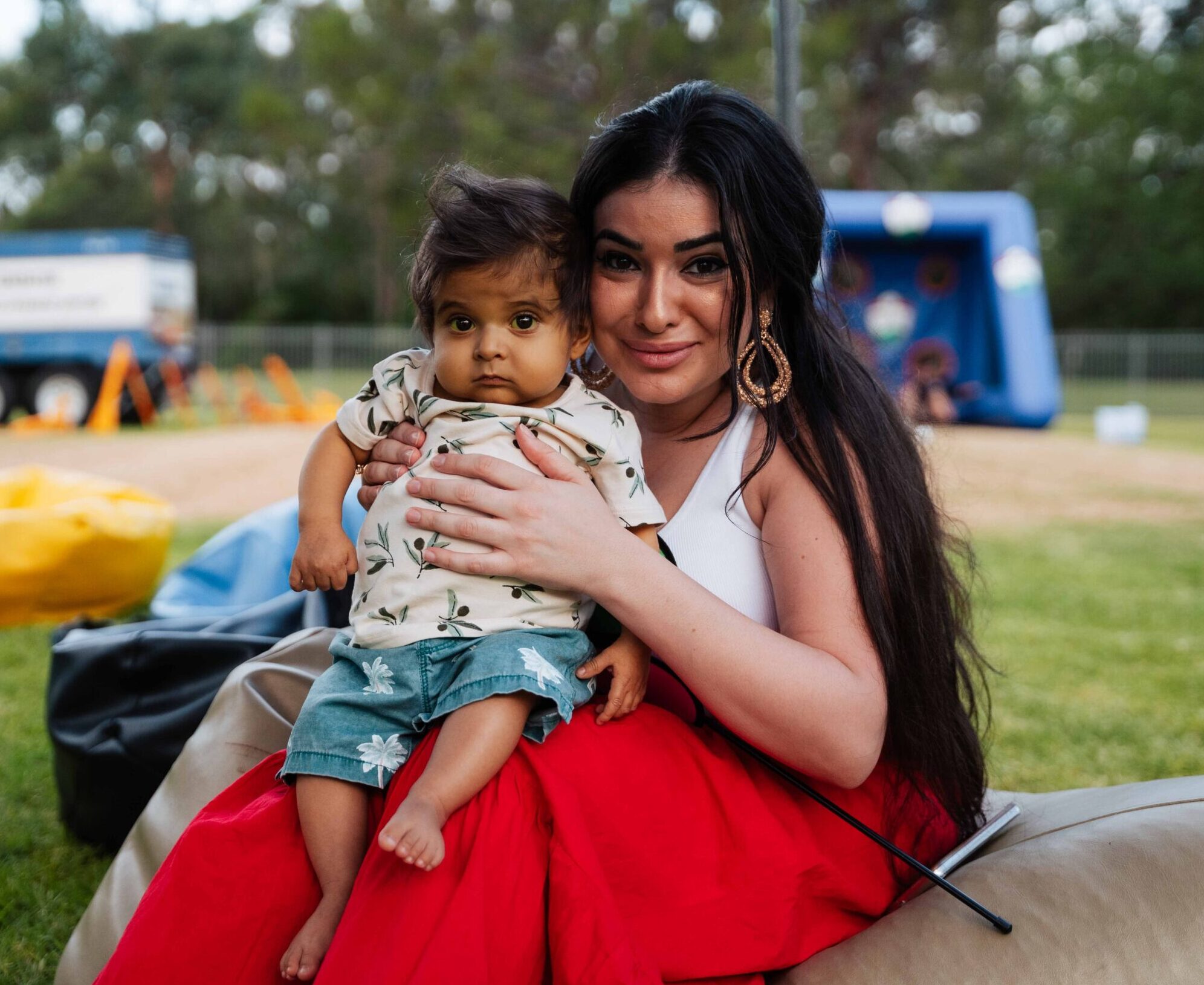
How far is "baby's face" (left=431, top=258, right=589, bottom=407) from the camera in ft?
5.32

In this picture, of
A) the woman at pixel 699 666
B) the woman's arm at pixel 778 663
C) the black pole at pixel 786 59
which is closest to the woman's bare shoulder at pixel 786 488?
the woman at pixel 699 666

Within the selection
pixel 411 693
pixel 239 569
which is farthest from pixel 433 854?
pixel 239 569

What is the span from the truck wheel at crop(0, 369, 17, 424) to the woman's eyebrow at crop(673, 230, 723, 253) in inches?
624

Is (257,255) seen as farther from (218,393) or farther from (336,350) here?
(218,393)

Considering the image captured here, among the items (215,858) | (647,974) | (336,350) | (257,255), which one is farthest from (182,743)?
(257,255)

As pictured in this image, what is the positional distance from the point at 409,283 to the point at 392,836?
87 centimetres

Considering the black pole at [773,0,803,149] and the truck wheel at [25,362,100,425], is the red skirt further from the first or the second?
the truck wheel at [25,362,100,425]

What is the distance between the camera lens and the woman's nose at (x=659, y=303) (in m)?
1.71

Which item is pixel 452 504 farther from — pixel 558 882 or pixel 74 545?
pixel 74 545

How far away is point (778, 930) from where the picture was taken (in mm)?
1479

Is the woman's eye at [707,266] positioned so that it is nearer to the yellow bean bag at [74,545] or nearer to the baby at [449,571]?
the baby at [449,571]

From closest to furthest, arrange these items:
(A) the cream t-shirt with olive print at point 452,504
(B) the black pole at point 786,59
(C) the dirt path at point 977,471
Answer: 1. (A) the cream t-shirt with olive print at point 452,504
2. (B) the black pole at point 786,59
3. (C) the dirt path at point 977,471

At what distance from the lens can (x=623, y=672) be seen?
5.00ft

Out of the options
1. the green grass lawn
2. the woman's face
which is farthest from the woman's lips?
the green grass lawn
